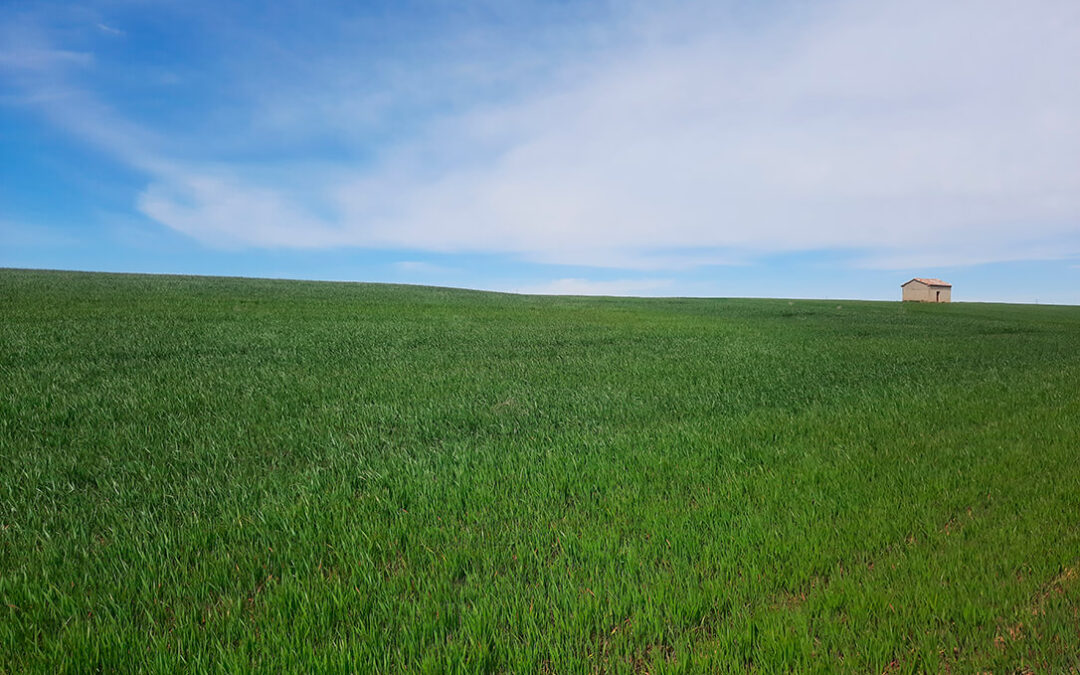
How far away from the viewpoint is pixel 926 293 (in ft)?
246

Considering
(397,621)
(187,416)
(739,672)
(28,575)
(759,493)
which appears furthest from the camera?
(187,416)

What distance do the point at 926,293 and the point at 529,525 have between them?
88.8 metres

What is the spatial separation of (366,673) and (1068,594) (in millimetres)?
3963

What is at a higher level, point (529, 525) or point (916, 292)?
point (916, 292)

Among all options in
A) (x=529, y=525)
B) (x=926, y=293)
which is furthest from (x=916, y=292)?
(x=529, y=525)

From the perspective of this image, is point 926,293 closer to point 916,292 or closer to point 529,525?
point 916,292

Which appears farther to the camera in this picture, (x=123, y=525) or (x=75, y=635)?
(x=123, y=525)

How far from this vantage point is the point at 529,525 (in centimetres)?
414

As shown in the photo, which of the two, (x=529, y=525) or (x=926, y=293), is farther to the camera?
(x=926, y=293)

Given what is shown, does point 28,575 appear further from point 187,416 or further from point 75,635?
point 187,416

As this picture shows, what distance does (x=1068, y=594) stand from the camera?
319 centimetres

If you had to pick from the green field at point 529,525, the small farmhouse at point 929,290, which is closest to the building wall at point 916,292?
the small farmhouse at point 929,290

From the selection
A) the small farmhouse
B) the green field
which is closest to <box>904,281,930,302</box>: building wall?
the small farmhouse

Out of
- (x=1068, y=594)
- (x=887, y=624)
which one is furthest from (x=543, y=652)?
(x=1068, y=594)
